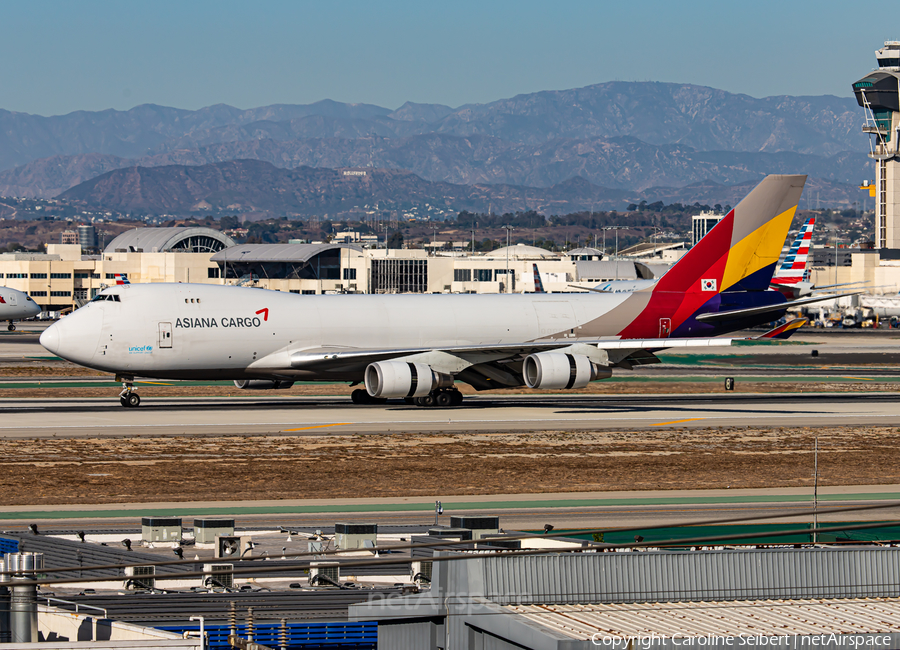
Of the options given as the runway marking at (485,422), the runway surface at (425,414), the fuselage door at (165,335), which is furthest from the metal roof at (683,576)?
the fuselage door at (165,335)

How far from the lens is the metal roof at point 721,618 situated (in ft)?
40.9

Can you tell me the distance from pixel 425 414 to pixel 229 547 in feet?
96.3

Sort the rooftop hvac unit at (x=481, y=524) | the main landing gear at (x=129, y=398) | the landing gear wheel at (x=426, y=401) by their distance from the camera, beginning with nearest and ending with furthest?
the rooftop hvac unit at (x=481, y=524) < the main landing gear at (x=129, y=398) < the landing gear wheel at (x=426, y=401)

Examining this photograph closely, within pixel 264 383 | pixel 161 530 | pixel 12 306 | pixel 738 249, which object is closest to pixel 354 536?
pixel 161 530

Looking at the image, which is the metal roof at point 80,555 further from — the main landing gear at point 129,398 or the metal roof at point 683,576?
the main landing gear at point 129,398

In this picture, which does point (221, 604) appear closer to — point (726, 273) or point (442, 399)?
point (442, 399)

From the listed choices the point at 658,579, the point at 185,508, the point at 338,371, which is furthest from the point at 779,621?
the point at 338,371

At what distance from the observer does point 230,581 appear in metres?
18.3

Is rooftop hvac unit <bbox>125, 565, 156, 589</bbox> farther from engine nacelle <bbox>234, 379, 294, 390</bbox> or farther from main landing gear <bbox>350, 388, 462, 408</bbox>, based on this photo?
main landing gear <bbox>350, 388, 462, 408</bbox>

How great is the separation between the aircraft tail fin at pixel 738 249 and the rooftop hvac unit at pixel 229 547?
37223mm

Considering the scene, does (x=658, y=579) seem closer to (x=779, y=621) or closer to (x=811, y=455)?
(x=779, y=621)

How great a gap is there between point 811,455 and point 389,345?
20800 mm

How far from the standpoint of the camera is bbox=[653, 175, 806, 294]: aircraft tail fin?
56.0 m

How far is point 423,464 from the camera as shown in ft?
121
